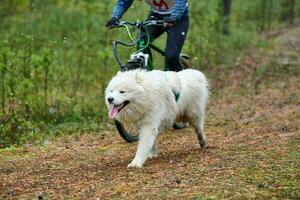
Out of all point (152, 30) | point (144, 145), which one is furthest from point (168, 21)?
point (144, 145)

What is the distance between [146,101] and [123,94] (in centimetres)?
28

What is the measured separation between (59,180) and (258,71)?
30.0 ft

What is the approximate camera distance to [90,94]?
38.8ft

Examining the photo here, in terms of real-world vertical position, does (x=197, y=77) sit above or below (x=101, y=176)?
above

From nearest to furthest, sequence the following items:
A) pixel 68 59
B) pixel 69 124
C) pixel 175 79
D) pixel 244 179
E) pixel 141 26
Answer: pixel 244 179
pixel 175 79
pixel 141 26
pixel 69 124
pixel 68 59

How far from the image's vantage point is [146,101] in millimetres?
6496

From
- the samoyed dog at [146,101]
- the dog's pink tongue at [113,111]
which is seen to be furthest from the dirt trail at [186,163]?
the dog's pink tongue at [113,111]

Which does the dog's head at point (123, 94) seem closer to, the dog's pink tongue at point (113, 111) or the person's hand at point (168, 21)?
the dog's pink tongue at point (113, 111)

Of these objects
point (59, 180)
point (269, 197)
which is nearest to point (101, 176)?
point (59, 180)

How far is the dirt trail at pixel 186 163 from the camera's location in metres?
5.32

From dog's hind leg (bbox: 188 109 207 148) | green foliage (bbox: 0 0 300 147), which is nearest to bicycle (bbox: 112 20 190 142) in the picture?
dog's hind leg (bbox: 188 109 207 148)

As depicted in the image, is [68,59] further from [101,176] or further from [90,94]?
[101,176]

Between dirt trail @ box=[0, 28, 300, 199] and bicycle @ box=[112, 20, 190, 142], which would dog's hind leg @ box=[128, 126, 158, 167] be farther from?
bicycle @ box=[112, 20, 190, 142]

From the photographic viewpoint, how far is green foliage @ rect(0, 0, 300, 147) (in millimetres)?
9711
